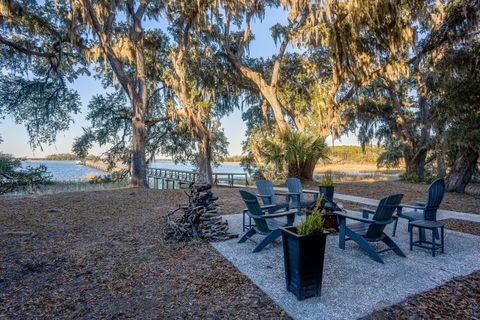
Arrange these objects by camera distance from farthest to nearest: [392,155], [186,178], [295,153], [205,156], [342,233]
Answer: [186,178] < [392,155] < [205,156] < [295,153] < [342,233]

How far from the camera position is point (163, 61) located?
1366 centimetres

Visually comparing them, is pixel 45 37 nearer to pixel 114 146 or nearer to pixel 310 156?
pixel 114 146

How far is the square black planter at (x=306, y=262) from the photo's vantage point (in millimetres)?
2258

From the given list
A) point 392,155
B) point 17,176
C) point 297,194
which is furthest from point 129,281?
point 392,155

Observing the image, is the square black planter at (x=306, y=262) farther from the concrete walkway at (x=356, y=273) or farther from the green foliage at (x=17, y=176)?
the green foliage at (x=17, y=176)

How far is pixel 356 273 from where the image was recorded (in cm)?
282

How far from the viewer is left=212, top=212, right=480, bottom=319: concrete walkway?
2217 millimetres

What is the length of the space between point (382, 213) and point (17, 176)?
13.1 metres

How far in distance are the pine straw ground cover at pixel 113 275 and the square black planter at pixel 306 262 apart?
288 mm

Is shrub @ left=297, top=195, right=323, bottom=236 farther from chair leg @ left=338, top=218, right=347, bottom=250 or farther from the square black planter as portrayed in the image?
chair leg @ left=338, top=218, right=347, bottom=250

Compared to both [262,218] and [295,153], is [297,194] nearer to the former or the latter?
[262,218]

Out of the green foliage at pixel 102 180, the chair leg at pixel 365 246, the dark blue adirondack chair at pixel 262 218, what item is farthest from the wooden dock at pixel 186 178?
the chair leg at pixel 365 246

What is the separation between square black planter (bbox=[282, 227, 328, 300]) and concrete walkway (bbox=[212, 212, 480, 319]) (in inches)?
3.5

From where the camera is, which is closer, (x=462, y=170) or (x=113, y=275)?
(x=113, y=275)
